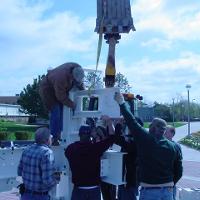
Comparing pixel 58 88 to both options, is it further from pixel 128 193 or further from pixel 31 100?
pixel 31 100

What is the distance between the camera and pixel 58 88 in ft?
20.5

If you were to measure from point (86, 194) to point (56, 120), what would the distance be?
4.15ft

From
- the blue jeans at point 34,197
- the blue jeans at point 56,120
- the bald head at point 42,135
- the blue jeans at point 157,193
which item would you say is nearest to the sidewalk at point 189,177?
the blue jeans at point 56,120

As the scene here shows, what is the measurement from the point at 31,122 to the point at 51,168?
78.3 metres

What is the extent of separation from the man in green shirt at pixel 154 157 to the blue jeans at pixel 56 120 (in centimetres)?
122

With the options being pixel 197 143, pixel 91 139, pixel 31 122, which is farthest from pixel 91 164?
pixel 31 122

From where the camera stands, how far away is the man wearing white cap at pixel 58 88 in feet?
20.4

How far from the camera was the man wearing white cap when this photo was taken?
6.23 m

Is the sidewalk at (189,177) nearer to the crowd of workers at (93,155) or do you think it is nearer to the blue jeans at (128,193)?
the blue jeans at (128,193)

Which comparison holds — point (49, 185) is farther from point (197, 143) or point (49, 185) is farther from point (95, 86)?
point (197, 143)

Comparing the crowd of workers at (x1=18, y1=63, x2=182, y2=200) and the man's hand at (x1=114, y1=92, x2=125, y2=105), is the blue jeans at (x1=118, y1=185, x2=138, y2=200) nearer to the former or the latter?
the crowd of workers at (x1=18, y1=63, x2=182, y2=200)

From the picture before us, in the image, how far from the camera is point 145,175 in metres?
5.56

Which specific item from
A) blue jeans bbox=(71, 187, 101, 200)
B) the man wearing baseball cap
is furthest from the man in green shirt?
blue jeans bbox=(71, 187, 101, 200)

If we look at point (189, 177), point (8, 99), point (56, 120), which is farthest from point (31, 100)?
point (8, 99)
